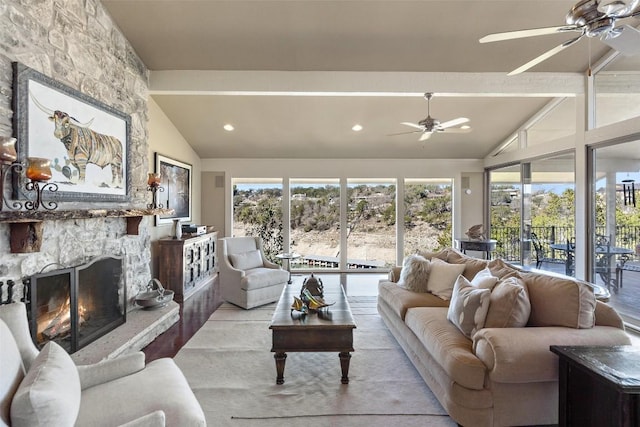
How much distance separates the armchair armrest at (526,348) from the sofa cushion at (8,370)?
2348 mm

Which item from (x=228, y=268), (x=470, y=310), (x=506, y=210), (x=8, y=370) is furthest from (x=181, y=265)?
(x=506, y=210)

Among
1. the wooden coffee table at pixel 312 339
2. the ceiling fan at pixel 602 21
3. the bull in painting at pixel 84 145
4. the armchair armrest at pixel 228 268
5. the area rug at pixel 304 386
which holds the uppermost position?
the ceiling fan at pixel 602 21

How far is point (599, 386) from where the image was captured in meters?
1.77

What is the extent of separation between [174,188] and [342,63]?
3.54 metres

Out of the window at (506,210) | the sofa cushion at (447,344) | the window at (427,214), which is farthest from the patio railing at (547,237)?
the sofa cushion at (447,344)

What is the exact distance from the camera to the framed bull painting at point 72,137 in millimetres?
2408

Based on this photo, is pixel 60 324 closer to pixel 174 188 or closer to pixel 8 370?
pixel 8 370

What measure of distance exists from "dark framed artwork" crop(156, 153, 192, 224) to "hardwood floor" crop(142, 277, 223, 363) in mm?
1345

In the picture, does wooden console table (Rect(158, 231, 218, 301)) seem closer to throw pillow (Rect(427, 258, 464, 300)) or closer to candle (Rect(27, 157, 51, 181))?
candle (Rect(27, 157, 51, 181))

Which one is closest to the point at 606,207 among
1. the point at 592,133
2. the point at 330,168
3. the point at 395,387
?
the point at 592,133

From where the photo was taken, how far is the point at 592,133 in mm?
4336

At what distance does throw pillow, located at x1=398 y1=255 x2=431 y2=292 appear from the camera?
11.7 ft

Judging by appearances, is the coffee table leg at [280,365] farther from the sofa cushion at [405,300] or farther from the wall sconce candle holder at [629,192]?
the wall sconce candle holder at [629,192]

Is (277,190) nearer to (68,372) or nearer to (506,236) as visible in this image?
(506,236)
